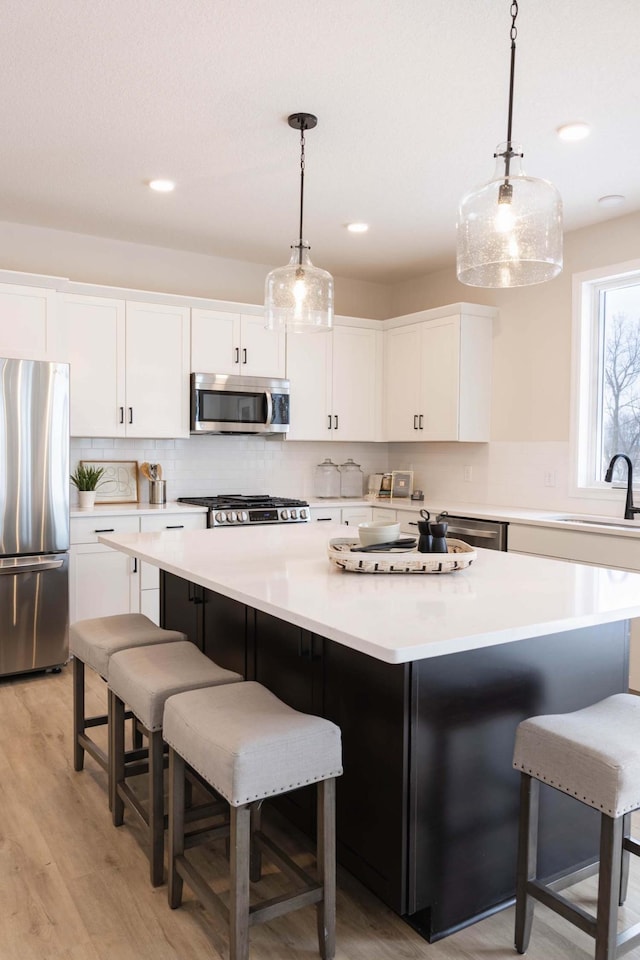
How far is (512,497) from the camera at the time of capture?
508 centimetres

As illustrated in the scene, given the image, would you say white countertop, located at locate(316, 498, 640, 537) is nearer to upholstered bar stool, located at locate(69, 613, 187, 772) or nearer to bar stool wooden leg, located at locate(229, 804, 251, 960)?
upholstered bar stool, located at locate(69, 613, 187, 772)

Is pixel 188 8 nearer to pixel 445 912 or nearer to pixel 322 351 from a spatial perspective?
pixel 445 912

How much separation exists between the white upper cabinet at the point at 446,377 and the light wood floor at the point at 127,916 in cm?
337

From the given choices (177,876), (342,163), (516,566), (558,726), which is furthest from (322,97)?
(177,876)

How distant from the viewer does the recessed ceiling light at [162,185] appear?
3.77m

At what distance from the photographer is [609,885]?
1606 mm

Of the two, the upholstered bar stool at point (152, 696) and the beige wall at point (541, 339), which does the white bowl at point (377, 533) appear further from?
the beige wall at point (541, 339)

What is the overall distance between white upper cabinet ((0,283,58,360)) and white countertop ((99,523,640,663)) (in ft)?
5.67

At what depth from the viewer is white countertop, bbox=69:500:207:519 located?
4.35 meters

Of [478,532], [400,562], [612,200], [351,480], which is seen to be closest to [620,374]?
[612,200]

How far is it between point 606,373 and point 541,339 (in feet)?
1.71

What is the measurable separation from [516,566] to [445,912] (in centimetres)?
110

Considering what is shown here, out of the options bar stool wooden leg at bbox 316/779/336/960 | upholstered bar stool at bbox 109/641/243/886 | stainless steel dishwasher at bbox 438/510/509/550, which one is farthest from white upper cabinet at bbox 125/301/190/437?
bar stool wooden leg at bbox 316/779/336/960

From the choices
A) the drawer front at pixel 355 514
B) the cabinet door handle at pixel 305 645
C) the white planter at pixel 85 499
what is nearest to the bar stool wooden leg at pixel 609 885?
the cabinet door handle at pixel 305 645
